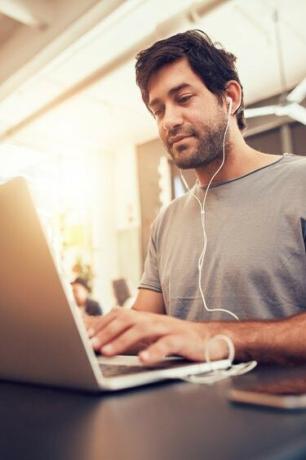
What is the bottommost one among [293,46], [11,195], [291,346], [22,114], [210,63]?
[291,346]

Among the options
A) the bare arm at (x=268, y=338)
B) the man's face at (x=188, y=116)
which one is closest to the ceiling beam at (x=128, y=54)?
the man's face at (x=188, y=116)

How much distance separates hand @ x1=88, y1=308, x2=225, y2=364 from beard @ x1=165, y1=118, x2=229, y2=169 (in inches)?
32.3

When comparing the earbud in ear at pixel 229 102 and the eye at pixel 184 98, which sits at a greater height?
the eye at pixel 184 98

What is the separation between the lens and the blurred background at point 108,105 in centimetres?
330

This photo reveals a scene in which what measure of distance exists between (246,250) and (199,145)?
14.9 inches

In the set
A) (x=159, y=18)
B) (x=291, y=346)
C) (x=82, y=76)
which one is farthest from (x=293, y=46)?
(x=291, y=346)

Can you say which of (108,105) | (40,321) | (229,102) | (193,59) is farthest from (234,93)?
(108,105)

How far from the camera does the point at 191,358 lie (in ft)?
2.16

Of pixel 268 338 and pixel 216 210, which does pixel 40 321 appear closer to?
pixel 268 338

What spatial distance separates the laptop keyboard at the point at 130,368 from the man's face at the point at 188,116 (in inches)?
33.9

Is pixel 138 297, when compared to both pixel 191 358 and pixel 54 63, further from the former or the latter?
pixel 54 63

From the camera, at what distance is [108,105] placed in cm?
486

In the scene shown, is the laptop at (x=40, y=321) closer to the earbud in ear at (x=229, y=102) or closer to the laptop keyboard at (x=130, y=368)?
the laptop keyboard at (x=130, y=368)

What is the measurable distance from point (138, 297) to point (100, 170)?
Result: 4.95 m
